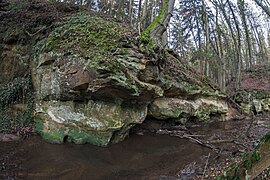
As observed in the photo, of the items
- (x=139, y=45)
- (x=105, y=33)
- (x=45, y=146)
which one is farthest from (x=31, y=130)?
(x=139, y=45)

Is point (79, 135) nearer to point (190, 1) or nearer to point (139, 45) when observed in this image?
point (139, 45)

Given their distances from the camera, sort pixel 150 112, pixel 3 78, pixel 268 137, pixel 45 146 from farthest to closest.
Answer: pixel 150 112 < pixel 3 78 < pixel 45 146 < pixel 268 137

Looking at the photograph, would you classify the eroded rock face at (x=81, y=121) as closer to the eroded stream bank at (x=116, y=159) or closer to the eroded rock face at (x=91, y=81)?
the eroded rock face at (x=91, y=81)

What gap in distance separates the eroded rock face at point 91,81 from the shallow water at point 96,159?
2.00ft

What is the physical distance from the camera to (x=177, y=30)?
77.4 feet

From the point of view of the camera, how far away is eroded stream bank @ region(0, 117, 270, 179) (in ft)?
18.4

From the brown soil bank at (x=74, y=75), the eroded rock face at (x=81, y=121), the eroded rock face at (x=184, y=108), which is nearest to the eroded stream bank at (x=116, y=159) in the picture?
the eroded rock face at (x=81, y=121)

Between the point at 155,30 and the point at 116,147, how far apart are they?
694 centimetres

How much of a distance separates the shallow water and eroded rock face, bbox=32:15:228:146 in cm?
61

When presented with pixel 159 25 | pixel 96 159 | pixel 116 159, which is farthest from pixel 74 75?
pixel 159 25

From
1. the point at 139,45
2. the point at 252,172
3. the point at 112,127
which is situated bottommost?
the point at 112,127

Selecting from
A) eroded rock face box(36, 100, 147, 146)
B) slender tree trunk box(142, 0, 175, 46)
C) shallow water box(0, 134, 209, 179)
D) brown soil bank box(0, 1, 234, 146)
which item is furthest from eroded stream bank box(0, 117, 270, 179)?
slender tree trunk box(142, 0, 175, 46)

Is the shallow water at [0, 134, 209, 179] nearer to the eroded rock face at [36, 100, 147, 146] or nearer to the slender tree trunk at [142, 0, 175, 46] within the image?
the eroded rock face at [36, 100, 147, 146]

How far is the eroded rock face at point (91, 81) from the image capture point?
8016mm
